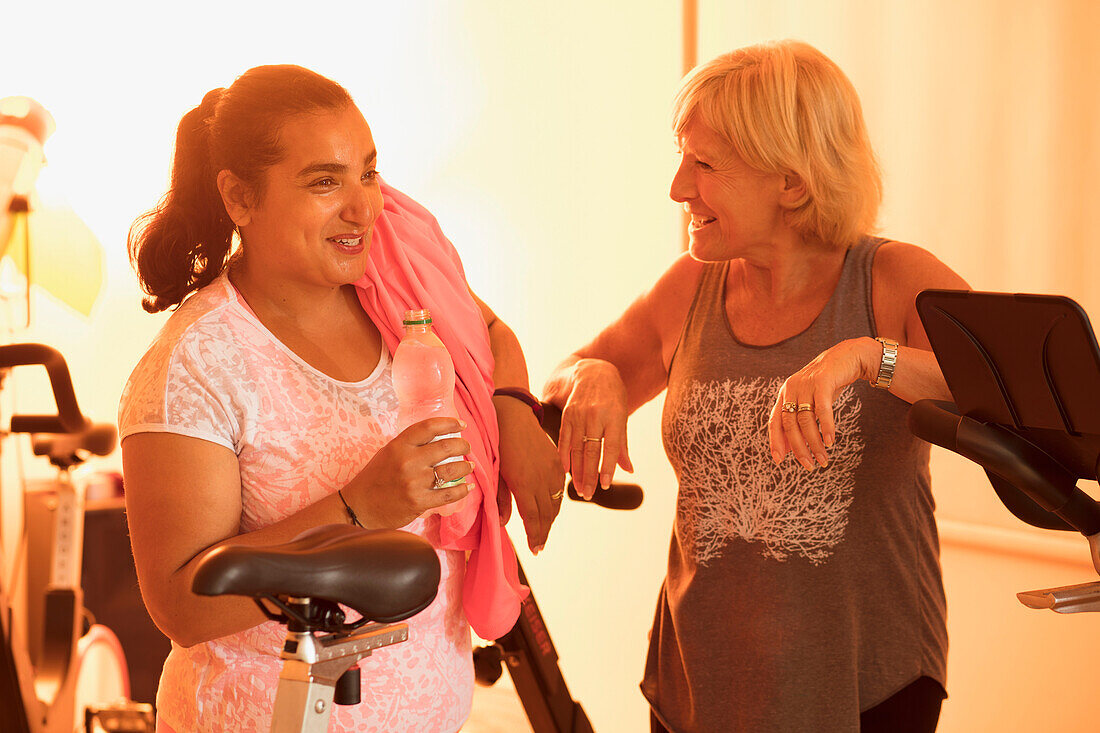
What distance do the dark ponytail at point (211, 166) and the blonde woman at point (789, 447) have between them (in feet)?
1.91

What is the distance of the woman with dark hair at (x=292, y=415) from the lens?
111cm

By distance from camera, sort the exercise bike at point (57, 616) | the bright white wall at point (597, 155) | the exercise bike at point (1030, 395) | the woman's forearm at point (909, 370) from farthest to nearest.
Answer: the exercise bike at point (57, 616) → the bright white wall at point (597, 155) → the woman's forearm at point (909, 370) → the exercise bike at point (1030, 395)

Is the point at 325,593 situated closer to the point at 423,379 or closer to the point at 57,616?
the point at 423,379

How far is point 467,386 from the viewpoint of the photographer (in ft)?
4.45

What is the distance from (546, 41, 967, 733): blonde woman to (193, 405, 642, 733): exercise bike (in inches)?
23.6

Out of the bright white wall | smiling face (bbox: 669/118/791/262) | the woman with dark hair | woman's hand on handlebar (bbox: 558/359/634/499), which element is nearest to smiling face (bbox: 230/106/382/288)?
the woman with dark hair

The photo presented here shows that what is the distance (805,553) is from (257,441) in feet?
2.69

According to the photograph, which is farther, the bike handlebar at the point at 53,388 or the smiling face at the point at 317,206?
the bike handlebar at the point at 53,388

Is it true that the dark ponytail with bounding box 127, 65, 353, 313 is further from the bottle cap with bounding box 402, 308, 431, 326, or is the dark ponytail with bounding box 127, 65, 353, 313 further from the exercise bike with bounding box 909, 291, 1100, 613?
the exercise bike with bounding box 909, 291, 1100, 613

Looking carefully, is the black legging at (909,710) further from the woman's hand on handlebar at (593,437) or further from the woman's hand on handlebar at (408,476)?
the woman's hand on handlebar at (408,476)

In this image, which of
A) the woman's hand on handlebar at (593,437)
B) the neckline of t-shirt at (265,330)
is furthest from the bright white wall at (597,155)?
the neckline of t-shirt at (265,330)

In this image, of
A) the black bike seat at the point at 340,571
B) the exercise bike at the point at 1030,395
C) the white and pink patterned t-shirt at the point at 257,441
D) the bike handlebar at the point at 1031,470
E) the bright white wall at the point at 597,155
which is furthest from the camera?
the bright white wall at the point at 597,155

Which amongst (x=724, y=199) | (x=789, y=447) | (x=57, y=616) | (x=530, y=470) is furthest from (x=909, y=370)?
(x=57, y=616)

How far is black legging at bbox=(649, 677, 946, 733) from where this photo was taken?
1475 millimetres
